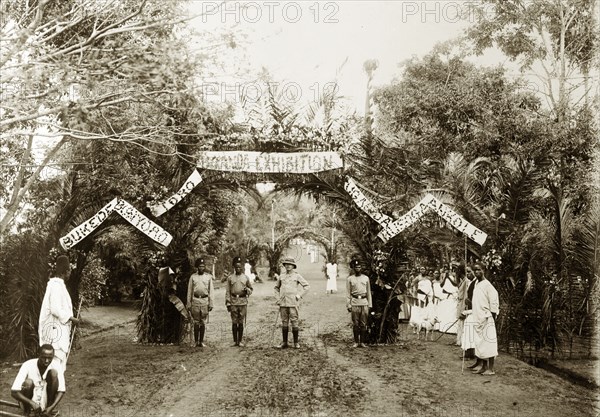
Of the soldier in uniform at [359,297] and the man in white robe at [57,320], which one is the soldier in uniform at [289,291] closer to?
the soldier in uniform at [359,297]

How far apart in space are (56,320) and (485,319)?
251 inches

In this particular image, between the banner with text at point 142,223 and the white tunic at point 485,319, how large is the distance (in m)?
5.62

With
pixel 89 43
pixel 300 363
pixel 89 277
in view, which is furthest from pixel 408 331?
pixel 89 43

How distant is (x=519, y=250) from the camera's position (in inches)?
453

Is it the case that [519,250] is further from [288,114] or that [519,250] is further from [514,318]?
[288,114]

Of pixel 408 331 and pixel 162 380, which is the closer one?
pixel 162 380

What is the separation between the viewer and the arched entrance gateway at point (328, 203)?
11914 millimetres

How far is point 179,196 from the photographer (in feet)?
39.3

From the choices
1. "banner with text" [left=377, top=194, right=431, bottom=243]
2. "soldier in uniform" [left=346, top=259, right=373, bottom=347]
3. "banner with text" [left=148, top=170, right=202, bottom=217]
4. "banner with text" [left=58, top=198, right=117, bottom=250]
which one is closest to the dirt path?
"soldier in uniform" [left=346, top=259, right=373, bottom=347]

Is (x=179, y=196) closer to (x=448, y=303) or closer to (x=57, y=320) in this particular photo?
(x=57, y=320)

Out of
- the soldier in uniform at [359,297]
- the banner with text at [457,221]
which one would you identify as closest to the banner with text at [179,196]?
the soldier in uniform at [359,297]

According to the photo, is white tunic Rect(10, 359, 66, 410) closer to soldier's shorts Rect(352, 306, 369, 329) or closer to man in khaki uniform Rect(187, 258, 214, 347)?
man in khaki uniform Rect(187, 258, 214, 347)

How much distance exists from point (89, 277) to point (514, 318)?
883 cm

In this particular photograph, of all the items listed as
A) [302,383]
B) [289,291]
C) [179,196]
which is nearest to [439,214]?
[289,291]
